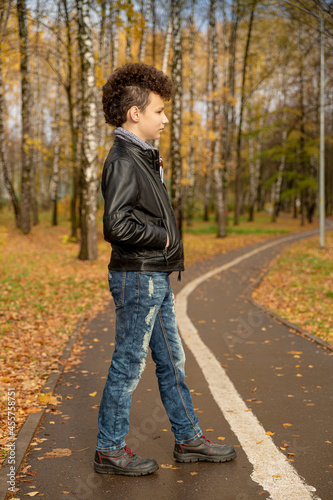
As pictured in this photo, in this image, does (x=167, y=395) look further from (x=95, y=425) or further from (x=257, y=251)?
(x=257, y=251)

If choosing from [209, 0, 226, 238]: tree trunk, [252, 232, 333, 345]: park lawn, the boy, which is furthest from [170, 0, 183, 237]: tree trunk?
the boy

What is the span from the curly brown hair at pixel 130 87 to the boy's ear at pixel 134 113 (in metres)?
0.02

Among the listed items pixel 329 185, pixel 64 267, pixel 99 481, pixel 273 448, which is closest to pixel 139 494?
pixel 99 481

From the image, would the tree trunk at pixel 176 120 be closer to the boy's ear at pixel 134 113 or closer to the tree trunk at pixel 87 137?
the tree trunk at pixel 87 137

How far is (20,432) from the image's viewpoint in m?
4.02

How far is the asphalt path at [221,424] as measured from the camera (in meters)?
3.19

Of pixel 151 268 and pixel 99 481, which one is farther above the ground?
pixel 151 268

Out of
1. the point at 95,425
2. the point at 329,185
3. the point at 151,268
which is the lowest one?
the point at 95,425

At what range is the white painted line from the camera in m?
3.13

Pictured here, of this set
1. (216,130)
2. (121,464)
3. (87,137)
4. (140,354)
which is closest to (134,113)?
(140,354)

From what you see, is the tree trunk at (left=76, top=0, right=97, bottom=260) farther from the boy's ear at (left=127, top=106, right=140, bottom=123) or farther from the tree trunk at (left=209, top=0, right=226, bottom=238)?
the boy's ear at (left=127, top=106, right=140, bottom=123)

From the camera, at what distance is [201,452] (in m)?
3.46

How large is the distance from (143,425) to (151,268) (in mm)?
1689

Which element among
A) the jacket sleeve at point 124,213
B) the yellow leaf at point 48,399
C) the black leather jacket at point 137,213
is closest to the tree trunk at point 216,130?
the yellow leaf at point 48,399
